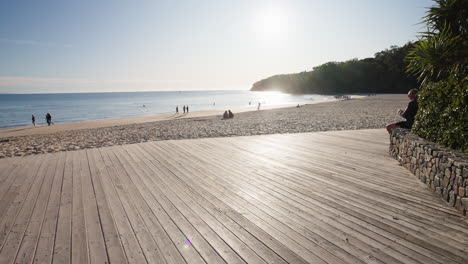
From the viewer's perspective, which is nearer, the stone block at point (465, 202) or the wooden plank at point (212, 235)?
the wooden plank at point (212, 235)

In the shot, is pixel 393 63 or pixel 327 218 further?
pixel 393 63

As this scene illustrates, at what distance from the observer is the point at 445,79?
4.62 m

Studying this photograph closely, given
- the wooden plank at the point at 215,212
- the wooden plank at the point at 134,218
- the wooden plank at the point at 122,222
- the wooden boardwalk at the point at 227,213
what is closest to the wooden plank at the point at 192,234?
the wooden boardwalk at the point at 227,213

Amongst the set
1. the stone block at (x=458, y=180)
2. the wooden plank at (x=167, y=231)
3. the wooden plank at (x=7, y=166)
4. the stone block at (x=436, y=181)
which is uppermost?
the stone block at (x=458, y=180)

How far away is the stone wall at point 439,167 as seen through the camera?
9.48 ft

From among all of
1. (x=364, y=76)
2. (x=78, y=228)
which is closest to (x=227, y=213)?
(x=78, y=228)

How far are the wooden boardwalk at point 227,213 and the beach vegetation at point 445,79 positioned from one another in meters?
0.93

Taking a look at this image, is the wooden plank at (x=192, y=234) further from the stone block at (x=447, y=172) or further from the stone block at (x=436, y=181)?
the stone block at (x=436, y=181)

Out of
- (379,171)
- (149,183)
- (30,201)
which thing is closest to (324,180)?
(379,171)

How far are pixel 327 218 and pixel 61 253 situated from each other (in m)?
2.96

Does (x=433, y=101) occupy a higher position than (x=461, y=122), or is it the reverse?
(x=433, y=101)

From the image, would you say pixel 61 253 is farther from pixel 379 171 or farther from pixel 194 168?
pixel 379 171

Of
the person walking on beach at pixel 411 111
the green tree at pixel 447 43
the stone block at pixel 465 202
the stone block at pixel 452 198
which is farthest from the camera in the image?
the person walking on beach at pixel 411 111

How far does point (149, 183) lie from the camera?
4.23 meters
